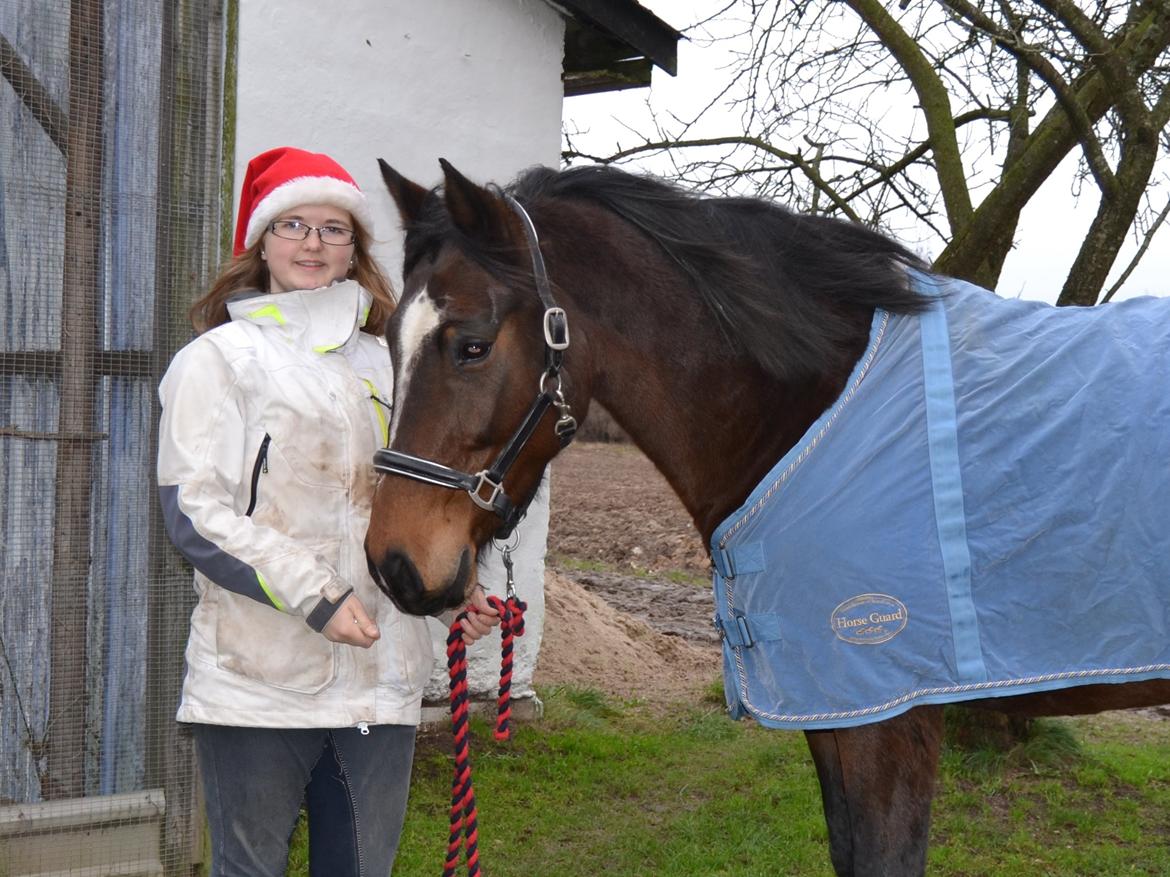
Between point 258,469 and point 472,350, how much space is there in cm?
47

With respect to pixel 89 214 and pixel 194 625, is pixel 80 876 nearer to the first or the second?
pixel 194 625

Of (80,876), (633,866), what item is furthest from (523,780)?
(80,876)

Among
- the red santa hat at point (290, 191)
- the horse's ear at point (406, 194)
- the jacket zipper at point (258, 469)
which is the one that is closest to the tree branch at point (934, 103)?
the horse's ear at point (406, 194)

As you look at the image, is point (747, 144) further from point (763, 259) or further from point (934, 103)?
point (763, 259)

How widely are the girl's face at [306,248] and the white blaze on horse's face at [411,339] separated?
293 mm

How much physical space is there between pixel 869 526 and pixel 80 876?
2548 millimetres

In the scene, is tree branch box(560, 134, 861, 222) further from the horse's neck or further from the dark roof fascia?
the horse's neck

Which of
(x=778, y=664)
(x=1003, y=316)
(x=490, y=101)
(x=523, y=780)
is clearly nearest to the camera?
(x=778, y=664)

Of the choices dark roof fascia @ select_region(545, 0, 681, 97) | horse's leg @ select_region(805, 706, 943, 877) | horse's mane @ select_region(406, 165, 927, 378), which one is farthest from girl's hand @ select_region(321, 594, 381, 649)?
dark roof fascia @ select_region(545, 0, 681, 97)

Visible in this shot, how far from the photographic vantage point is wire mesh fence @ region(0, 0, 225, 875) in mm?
3049

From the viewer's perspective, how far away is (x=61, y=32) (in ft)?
10.0

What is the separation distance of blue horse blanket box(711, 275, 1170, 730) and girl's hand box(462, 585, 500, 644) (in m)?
0.53

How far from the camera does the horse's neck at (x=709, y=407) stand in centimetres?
228

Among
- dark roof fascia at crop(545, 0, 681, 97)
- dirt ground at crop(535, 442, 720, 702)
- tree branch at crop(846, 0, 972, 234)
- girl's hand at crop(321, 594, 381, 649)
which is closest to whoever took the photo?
girl's hand at crop(321, 594, 381, 649)
